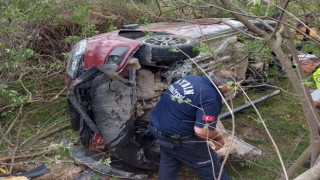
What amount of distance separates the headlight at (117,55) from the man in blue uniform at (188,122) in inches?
22.1

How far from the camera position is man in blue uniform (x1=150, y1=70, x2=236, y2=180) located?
371 centimetres

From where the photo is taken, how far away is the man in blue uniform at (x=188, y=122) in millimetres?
3715

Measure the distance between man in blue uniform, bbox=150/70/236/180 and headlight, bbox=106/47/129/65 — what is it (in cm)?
56

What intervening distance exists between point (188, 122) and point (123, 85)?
788 millimetres

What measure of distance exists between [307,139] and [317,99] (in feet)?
5.68

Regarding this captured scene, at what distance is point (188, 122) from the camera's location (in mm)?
3912

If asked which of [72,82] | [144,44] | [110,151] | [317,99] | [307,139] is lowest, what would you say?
[307,139]

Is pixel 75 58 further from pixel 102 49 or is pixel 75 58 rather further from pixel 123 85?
pixel 123 85

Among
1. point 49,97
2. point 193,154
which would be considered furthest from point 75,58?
point 49,97

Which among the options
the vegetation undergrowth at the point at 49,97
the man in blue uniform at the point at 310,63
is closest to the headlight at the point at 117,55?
the vegetation undergrowth at the point at 49,97

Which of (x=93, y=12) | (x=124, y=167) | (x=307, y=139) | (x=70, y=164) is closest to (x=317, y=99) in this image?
(x=307, y=139)

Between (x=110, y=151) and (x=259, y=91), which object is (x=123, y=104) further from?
(x=259, y=91)

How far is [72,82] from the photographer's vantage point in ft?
14.0

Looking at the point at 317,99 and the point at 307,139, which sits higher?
the point at 317,99
